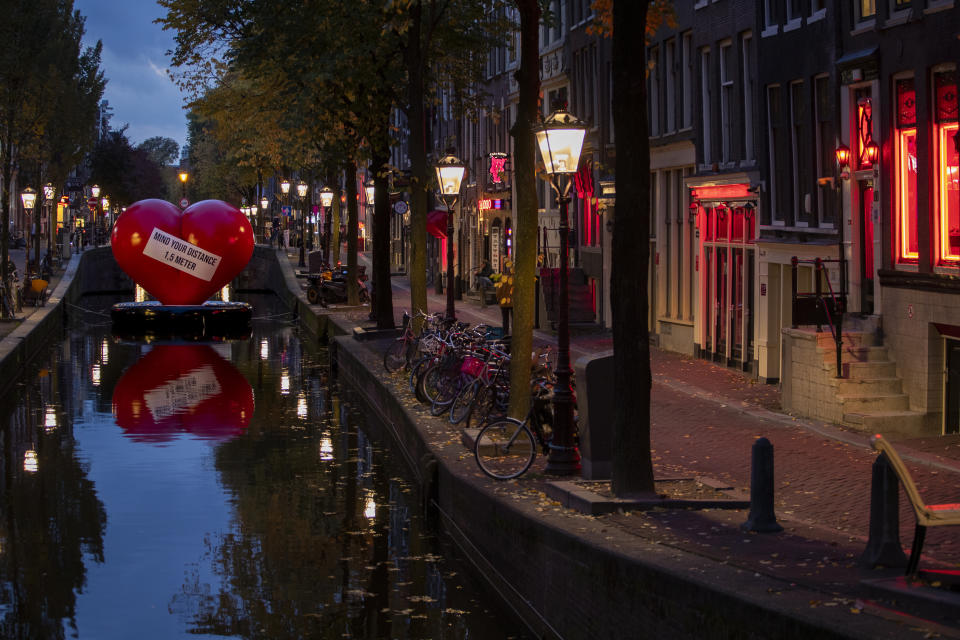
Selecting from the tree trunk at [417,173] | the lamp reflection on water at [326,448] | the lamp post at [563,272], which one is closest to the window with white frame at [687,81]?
the tree trunk at [417,173]

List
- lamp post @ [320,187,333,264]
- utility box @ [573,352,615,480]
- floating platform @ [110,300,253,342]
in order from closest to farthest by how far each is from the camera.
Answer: utility box @ [573,352,615,480] < floating platform @ [110,300,253,342] < lamp post @ [320,187,333,264]

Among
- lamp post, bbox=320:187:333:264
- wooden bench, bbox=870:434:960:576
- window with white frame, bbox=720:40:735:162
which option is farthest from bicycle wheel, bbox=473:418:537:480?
lamp post, bbox=320:187:333:264

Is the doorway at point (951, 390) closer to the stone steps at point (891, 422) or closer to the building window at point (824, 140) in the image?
the stone steps at point (891, 422)

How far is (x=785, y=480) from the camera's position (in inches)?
617

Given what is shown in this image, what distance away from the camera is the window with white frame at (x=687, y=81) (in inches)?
1244

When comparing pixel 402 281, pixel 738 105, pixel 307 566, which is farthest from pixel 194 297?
pixel 307 566

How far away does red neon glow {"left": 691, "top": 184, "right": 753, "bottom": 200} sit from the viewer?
2764 cm

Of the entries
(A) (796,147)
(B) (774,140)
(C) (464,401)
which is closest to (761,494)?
(C) (464,401)

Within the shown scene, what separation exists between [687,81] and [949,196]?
499 inches

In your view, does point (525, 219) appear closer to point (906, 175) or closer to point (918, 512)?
point (906, 175)

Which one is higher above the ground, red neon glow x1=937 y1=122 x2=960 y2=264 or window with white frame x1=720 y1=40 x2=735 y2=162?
window with white frame x1=720 y1=40 x2=735 y2=162

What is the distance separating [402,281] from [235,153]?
22745 millimetres

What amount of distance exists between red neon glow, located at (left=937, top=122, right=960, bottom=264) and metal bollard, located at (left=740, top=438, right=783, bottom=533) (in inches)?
330

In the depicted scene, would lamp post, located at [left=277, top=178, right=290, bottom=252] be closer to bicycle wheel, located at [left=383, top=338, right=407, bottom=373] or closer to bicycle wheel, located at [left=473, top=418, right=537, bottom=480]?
bicycle wheel, located at [left=383, top=338, right=407, bottom=373]
